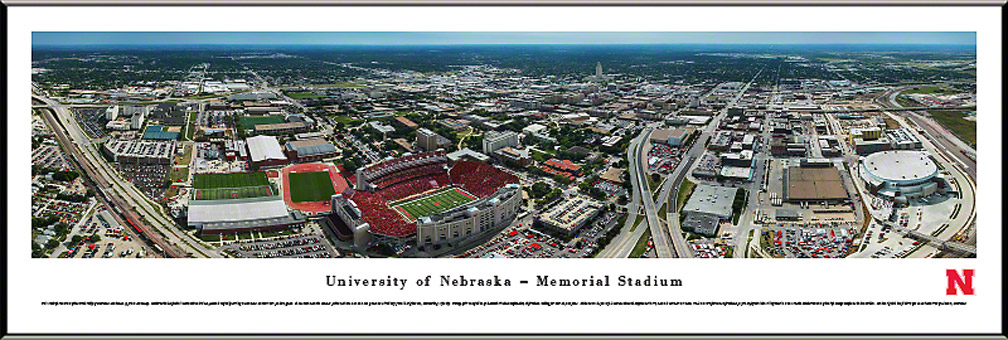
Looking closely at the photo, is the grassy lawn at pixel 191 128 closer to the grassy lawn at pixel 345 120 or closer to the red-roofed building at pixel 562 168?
the grassy lawn at pixel 345 120

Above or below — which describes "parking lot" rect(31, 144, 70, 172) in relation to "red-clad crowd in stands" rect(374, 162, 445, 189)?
above

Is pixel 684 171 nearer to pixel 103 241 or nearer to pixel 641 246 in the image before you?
pixel 641 246

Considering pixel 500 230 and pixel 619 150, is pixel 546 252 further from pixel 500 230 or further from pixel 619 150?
pixel 619 150

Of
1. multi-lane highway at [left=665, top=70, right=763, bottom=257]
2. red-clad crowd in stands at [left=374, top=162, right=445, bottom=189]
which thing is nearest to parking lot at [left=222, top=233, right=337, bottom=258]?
red-clad crowd in stands at [left=374, top=162, right=445, bottom=189]

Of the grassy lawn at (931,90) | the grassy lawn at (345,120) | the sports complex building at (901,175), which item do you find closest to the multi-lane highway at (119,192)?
the grassy lawn at (345,120)

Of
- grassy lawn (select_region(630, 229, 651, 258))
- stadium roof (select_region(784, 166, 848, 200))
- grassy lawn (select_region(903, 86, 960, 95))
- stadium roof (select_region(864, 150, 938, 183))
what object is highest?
grassy lawn (select_region(903, 86, 960, 95))

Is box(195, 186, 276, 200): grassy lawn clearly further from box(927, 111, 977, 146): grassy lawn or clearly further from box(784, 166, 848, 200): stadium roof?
box(927, 111, 977, 146): grassy lawn

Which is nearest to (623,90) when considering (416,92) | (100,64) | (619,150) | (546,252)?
(416,92)
